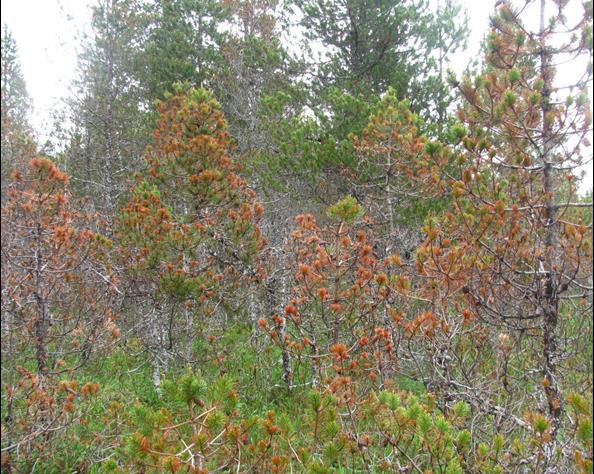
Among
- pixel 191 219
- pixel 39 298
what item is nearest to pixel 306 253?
pixel 191 219

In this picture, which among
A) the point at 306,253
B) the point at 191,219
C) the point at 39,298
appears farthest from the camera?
the point at 191,219

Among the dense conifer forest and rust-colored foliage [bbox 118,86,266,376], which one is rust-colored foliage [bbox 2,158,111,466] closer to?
the dense conifer forest

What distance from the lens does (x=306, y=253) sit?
19.0 feet

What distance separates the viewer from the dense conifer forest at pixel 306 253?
3400 millimetres

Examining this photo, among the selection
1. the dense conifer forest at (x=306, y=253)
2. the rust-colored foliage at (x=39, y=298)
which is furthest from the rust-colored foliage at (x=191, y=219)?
the rust-colored foliage at (x=39, y=298)

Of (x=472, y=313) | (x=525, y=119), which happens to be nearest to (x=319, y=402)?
(x=472, y=313)

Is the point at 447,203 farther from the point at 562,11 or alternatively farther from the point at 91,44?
the point at 91,44

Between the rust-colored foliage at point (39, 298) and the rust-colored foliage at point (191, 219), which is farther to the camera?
the rust-colored foliage at point (191, 219)

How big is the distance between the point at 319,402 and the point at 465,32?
9763mm

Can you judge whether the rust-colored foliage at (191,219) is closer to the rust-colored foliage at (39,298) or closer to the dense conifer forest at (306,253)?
the dense conifer forest at (306,253)

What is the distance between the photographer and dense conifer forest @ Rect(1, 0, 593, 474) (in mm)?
3400

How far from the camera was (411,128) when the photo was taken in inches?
283

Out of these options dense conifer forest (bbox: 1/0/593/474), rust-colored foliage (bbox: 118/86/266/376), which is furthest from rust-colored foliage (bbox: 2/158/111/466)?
rust-colored foliage (bbox: 118/86/266/376)

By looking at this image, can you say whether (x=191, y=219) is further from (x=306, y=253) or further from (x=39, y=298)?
(x=39, y=298)
